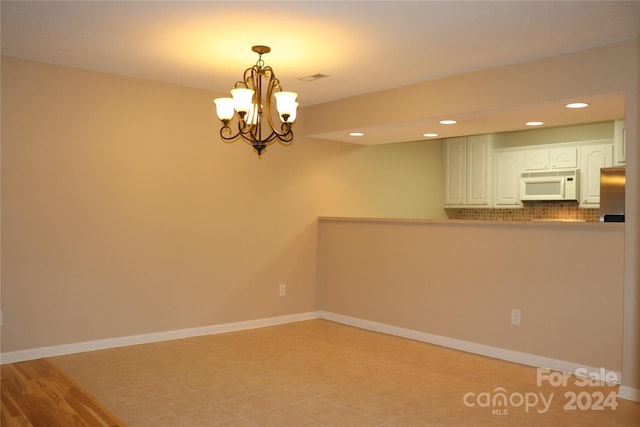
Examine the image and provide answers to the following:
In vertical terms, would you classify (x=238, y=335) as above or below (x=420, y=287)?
below

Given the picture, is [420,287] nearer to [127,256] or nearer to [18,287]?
[127,256]

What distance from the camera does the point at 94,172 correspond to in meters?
4.56

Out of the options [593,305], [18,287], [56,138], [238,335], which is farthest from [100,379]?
[593,305]

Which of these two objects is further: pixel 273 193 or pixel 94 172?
pixel 273 193

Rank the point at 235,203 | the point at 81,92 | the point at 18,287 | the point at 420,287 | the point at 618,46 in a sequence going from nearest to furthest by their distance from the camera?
the point at 618,46
the point at 18,287
the point at 81,92
the point at 420,287
the point at 235,203

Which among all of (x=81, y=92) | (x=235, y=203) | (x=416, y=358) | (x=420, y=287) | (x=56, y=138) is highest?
(x=81, y=92)

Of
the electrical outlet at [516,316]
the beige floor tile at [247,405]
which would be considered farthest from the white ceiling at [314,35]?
the beige floor tile at [247,405]

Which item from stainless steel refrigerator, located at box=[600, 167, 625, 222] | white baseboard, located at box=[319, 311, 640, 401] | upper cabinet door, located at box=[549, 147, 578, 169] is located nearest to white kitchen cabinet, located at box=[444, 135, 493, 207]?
upper cabinet door, located at box=[549, 147, 578, 169]

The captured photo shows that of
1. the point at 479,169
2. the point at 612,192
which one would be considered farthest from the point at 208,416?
the point at 479,169

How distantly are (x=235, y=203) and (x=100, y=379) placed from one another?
2.22 m

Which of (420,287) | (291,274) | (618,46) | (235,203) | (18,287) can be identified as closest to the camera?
(618,46)

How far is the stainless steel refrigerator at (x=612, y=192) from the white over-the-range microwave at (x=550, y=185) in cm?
43

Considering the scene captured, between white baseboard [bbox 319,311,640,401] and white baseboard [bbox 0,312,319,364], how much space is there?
0.64 metres

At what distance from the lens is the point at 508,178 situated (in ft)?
22.2
